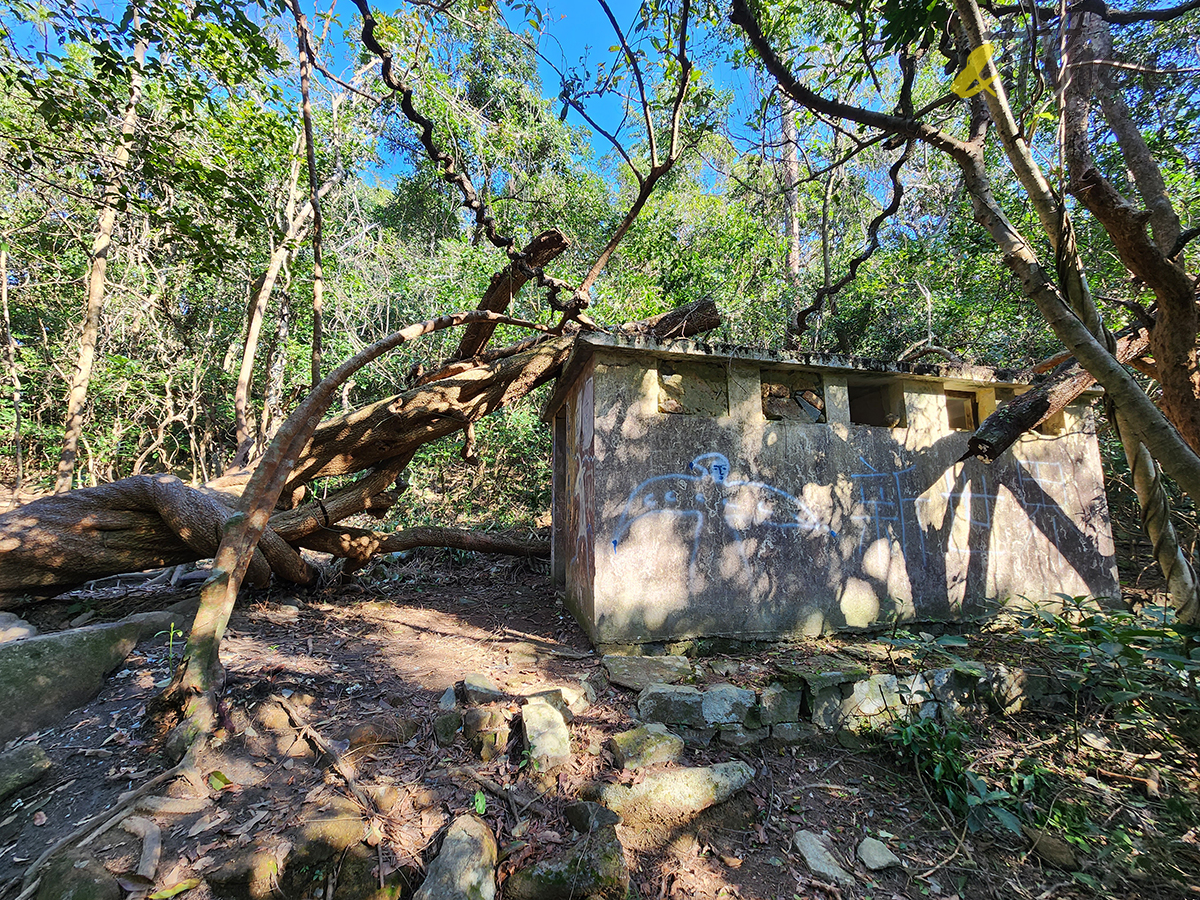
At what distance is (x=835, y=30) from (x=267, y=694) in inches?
286

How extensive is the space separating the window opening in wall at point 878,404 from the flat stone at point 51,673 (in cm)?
591

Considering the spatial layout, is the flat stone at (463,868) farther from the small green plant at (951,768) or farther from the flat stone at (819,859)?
the small green plant at (951,768)

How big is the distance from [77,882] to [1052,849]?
4.34m

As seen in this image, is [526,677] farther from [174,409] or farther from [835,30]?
[174,409]

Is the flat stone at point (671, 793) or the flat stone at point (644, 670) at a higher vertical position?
the flat stone at point (644, 670)

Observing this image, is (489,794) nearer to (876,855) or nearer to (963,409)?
(876,855)

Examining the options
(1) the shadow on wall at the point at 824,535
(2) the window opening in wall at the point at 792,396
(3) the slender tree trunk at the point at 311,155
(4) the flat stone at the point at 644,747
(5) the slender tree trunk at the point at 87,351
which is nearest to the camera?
(4) the flat stone at the point at 644,747

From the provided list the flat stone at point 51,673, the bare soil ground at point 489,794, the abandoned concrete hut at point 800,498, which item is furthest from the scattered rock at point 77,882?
the abandoned concrete hut at point 800,498

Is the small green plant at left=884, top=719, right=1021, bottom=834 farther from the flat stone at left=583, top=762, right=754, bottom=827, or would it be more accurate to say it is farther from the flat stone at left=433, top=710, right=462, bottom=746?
the flat stone at left=433, top=710, right=462, bottom=746

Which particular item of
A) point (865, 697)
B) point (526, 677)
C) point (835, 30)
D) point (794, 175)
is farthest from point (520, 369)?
point (794, 175)

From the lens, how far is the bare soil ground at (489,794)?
2104 mm

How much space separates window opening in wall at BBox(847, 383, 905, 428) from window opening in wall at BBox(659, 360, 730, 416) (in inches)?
54.8

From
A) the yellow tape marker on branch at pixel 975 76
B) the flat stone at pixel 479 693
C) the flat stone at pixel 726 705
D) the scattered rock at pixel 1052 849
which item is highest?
the yellow tape marker on branch at pixel 975 76

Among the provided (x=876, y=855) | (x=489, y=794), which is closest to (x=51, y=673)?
(x=489, y=794)
